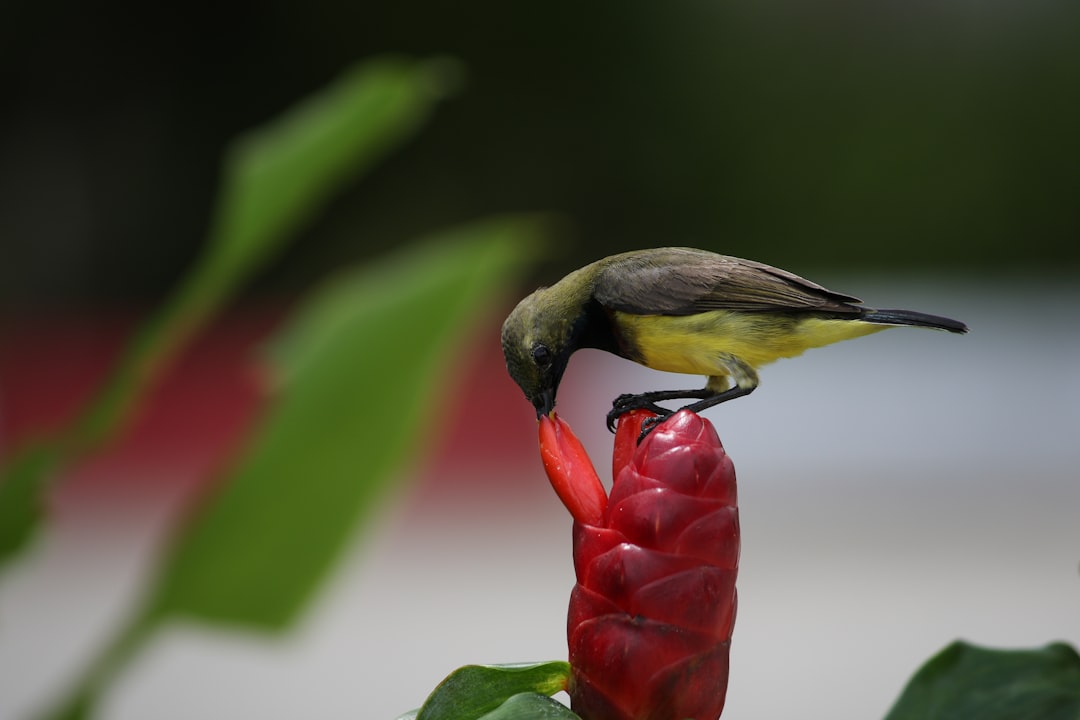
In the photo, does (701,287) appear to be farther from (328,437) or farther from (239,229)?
(328,437)

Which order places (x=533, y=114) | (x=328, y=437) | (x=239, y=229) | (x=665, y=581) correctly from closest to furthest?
(x=665, y=581) < (x=239, y=229) < (x=328, y=437) < (x=533, y=114)

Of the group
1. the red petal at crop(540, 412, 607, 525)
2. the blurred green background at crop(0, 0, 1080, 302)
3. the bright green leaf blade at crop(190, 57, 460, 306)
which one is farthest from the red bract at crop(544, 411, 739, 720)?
the blurred green background at crop(0, 0, 1080, 302)

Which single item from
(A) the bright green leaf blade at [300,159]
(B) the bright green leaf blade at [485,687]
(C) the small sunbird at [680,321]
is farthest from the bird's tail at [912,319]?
(A) the bright green leaf blade at [300,159]

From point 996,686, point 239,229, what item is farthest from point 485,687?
point 239,229

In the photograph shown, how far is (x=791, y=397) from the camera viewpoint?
2.18ft

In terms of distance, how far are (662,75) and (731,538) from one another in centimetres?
165

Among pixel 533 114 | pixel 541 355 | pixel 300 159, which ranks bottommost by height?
pixel 541 355

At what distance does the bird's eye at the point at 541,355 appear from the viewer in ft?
0.97

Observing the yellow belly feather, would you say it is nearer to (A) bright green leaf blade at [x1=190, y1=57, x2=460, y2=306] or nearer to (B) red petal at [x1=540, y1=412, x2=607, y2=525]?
(B) red petal at [x1=540, y1=412, x2=607, y2=525]

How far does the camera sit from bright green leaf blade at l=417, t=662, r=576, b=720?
0.87ft

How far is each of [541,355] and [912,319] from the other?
92mm

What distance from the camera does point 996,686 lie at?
284 millimetres

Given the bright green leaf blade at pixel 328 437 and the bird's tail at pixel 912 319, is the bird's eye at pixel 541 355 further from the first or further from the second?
the bright green leaf blade at pixel 328 437

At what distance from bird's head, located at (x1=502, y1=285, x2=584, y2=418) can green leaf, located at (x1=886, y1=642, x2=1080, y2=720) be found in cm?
12
